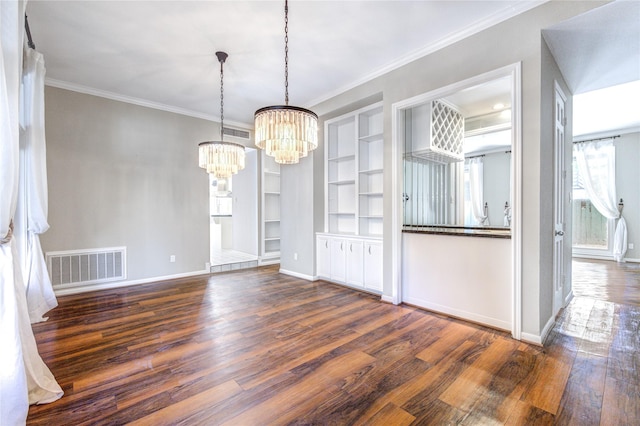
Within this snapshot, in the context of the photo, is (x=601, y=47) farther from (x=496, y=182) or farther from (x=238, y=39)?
(x=238, y=39)

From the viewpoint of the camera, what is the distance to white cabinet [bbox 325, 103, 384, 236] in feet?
13.9

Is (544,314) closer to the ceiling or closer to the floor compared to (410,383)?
closer to the ceiling

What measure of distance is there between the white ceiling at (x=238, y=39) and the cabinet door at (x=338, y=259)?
7.39ft

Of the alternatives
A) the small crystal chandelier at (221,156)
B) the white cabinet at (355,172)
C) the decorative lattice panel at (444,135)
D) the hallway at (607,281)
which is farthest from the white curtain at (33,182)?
the hallway at (607,281)

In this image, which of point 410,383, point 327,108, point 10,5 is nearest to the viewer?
point 10,5

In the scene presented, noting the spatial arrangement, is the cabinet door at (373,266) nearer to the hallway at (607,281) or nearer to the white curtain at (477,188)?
the white curtain at (477,188)

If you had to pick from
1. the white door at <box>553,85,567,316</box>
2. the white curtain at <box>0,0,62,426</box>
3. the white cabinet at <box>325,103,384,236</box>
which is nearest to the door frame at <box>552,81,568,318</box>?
the white door at <box>553,85,567,316</box>

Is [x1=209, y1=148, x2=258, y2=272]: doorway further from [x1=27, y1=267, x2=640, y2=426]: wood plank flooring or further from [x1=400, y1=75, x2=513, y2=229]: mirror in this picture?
[x1=400, y1=75, x2=513, y2=229]: mirror

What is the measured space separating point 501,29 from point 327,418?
3.34m

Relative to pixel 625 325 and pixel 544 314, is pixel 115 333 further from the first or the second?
pixel 625 325

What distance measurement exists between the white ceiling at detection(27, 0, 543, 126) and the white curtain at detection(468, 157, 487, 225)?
124 inches

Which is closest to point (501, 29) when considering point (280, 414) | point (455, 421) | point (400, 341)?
point (400, 341)

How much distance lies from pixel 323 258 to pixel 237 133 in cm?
306

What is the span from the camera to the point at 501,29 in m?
2.54
